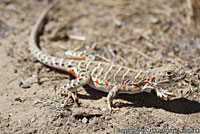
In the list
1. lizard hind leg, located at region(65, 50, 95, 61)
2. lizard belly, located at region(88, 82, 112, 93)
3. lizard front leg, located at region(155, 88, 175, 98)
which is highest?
lizard hind leg, located at region(65, 50, 95, 61)

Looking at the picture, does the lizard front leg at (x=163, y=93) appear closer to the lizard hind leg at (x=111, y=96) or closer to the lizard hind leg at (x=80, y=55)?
the lizard hind leg at (x=111, y=96)

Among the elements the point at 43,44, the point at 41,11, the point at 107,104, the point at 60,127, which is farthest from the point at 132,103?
the point at 41,11

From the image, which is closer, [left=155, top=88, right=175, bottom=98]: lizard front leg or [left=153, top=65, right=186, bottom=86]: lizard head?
[left=153, top=65, right=186, bottom=86]: lizard head

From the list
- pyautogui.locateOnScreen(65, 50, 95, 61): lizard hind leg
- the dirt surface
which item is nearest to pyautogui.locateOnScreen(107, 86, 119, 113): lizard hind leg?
the dirt surface

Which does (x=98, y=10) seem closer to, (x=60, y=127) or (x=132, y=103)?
(x=132, y=103)

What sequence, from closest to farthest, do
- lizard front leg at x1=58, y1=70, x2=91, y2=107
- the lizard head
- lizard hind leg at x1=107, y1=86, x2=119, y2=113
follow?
the lizard head → lizard hind leg at x1=107, y1=86, x2=119, y2=113 → lizard front leg at x1=58, y1=70, x2=91, y2=107

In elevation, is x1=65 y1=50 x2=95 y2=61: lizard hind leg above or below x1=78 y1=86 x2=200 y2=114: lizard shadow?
above

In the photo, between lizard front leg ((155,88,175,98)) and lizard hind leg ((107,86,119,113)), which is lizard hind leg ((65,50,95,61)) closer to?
lizard hind leg ((107,86,119,113))
